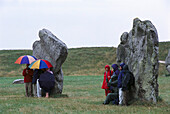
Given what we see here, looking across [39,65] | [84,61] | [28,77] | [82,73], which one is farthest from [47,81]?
[84,61]

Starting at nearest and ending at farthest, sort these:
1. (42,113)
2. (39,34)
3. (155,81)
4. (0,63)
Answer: (42,113)
(155,81)
(39,34)
(0,63)

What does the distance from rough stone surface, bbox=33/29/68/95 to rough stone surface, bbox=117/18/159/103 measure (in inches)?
188

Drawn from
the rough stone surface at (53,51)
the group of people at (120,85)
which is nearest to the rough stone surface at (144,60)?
the group of people at (120,85)

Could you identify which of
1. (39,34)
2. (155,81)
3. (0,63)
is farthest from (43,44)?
(0,63)

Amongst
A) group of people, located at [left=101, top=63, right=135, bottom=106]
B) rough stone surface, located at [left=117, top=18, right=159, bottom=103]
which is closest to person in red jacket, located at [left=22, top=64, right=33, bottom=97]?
group of people, located at [left=101, top=63, right=135, bottom=106]

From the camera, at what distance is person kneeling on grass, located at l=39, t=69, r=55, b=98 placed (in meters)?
16.7

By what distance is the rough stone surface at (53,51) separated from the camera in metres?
17.6

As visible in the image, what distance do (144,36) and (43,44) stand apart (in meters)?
7.20

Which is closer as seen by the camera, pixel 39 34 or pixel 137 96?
pixel 137 96

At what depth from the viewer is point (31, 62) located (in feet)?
57.0

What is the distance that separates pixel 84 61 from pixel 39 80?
176 ft

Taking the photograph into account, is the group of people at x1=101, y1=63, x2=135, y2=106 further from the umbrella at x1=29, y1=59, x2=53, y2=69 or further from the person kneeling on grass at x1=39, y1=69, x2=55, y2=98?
the umbrella at x1=29, y1=59, x2=53, y2=69

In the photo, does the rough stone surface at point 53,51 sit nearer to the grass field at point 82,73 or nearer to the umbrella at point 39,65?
the umbrella at point 39,65

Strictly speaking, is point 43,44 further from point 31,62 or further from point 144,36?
point 144,36
